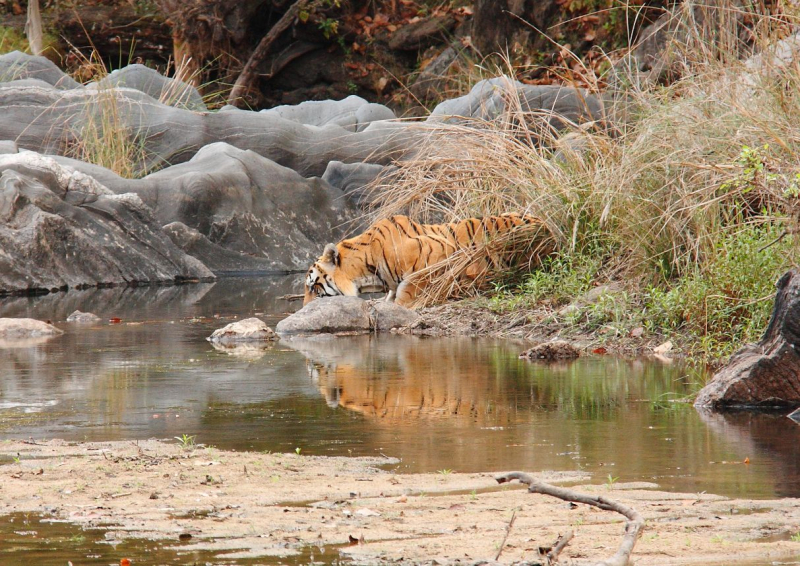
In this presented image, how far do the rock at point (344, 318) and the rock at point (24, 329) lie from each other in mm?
1868

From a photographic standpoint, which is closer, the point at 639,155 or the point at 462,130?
the point at 639,155

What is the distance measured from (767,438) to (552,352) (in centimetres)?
296

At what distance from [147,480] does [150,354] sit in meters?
4.21

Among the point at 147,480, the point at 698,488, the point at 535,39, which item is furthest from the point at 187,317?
the point at 535,39

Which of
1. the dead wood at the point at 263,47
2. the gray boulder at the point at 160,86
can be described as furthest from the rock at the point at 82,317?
the dead wood at the point at 263,47

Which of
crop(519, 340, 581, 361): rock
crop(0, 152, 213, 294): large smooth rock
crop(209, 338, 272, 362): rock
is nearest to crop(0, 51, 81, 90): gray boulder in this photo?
crop(0, 152, 213, 294): large smooth rock

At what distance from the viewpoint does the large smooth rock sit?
46.8ft

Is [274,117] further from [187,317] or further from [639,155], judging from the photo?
[639,155]

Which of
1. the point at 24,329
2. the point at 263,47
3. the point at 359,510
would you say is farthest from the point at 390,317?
the point at 263,47

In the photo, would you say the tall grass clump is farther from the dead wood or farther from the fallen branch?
the dead wood

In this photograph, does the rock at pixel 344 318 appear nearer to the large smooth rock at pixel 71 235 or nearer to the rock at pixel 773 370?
the rock at pixel 773 370

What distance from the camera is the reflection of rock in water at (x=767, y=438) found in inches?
167

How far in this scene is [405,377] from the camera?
695 cm

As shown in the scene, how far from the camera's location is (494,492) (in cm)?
396
